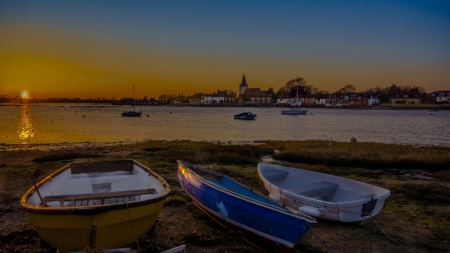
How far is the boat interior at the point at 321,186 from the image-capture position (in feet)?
26.5

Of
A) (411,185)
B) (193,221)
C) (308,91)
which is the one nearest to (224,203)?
(193,221)

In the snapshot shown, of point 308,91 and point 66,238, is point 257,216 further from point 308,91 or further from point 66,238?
point 308,91

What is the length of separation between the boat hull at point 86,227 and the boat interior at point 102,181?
1.18m

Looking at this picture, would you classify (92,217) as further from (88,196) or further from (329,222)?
(329,222)

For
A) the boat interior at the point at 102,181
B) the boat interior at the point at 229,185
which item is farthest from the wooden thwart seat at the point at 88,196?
the boat interior at the point at 229,185

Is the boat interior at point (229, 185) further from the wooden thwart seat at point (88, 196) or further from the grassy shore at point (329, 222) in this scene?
the wooden thwart seat at point (88, 196)

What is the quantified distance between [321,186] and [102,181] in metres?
5.89

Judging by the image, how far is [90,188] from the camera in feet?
24.7

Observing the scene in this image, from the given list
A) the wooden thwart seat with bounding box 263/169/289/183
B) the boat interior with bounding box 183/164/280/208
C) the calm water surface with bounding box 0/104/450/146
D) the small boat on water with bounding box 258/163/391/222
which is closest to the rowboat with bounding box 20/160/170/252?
the boat interior with bounding box 183/164/280/208

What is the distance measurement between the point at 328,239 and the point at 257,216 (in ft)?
7.65

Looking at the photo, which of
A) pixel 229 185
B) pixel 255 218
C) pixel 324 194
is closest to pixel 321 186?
pixel 324 194

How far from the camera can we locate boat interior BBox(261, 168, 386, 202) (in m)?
8.08

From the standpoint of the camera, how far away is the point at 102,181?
25.0 ft

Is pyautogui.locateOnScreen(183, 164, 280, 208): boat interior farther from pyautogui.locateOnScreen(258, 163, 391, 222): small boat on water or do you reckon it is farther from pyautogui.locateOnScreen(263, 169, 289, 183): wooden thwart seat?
pyautogui.locateOnScreen(263, 169, 289, 183): wooden thwart seat
